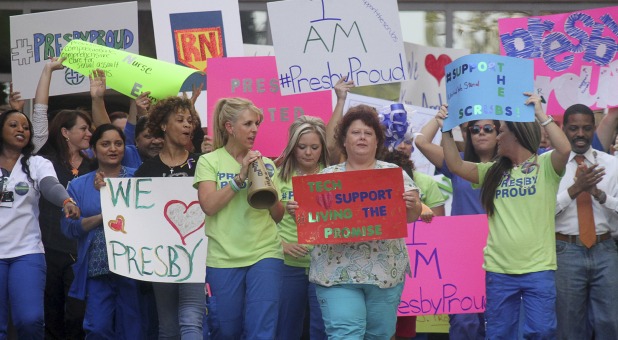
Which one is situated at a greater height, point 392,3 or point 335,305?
point 392,3

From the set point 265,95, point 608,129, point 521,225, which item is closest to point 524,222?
point 521,225

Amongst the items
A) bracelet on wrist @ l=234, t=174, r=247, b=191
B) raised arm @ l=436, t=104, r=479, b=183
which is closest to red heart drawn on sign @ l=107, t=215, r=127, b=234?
bracelet on wrist @ l=234, t=174, r=247, b=191

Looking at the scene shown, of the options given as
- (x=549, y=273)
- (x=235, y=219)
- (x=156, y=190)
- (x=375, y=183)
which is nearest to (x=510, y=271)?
(x=549, y=273)

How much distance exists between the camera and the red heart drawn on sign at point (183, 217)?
827 centimetres

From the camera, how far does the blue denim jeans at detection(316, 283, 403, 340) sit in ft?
23.0

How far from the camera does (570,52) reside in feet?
30.5

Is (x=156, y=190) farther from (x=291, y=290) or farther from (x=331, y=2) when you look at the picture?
(x=331, y=2)

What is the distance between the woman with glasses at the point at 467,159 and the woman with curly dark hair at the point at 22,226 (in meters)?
2.56

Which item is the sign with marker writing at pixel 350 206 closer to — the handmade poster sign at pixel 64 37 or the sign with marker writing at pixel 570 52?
the sign with marker writing at pixel 570 52

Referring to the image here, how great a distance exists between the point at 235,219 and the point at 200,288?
97 centimetres

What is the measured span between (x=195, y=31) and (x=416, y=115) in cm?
198

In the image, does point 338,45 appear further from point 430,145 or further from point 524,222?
point 524,222

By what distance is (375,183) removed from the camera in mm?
7184

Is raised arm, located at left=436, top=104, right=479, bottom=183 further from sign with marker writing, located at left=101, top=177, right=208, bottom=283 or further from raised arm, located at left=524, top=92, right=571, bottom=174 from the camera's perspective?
sign with marker writing, located at left=101, top=177, right=208, bottom=283
